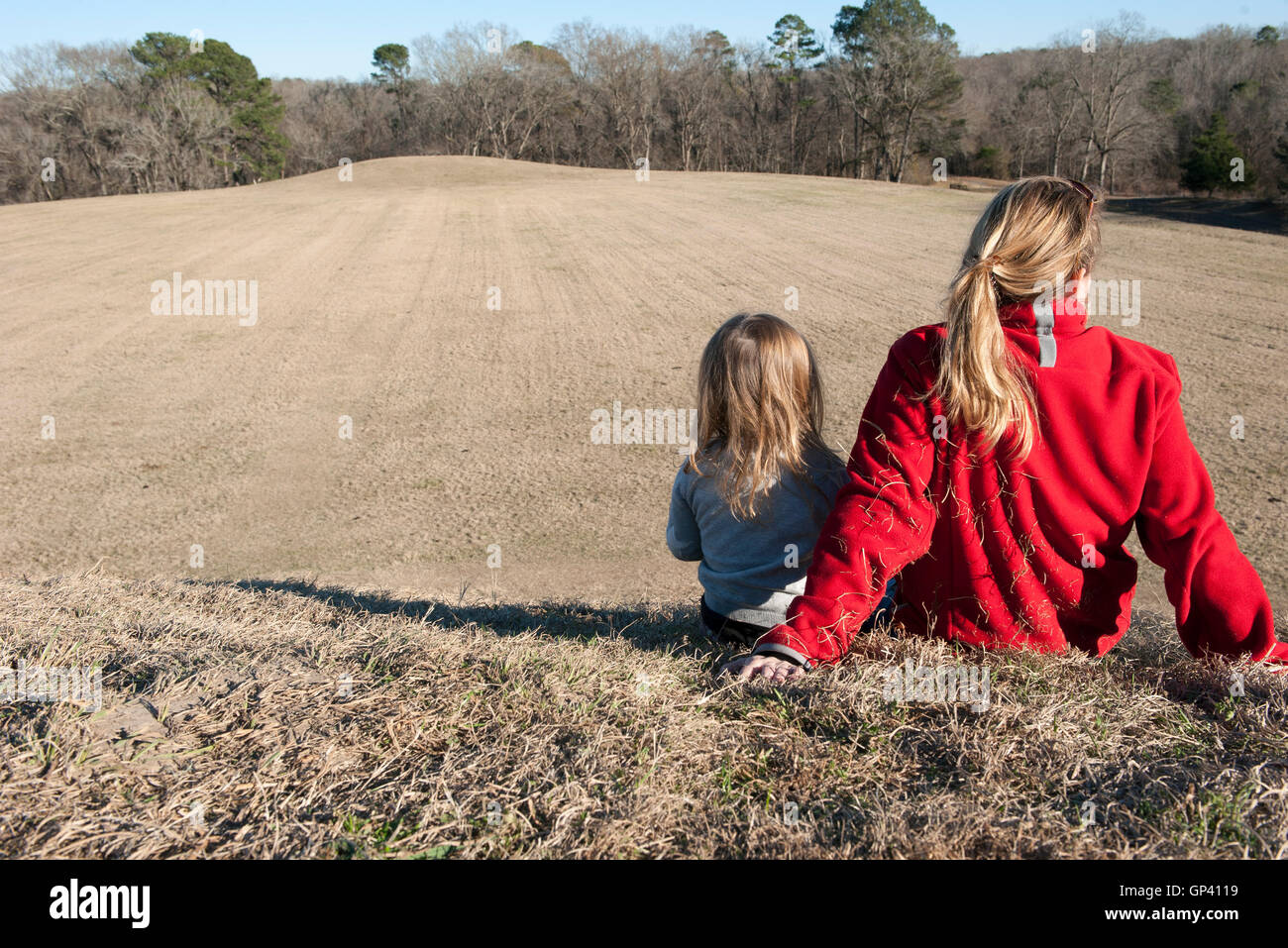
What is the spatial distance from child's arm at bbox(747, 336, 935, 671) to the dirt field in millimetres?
4692

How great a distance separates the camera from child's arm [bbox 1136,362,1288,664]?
2186 millimetres

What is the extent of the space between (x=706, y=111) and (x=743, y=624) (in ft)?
211

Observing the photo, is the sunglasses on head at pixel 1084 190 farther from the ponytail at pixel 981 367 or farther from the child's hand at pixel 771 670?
the child's hand at pixel 771 670

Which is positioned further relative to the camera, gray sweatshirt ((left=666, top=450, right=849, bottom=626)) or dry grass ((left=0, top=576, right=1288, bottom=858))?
gray sweatshirt ((left=666, top=450, right=849, bottom=626))

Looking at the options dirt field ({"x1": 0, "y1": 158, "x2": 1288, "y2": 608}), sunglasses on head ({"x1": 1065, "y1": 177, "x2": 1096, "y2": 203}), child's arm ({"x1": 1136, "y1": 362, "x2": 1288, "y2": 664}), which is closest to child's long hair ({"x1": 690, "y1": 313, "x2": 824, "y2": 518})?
sunglasses on head ({"x1": 1065, "y1": 177, "x2": 1096, "y2": 203})

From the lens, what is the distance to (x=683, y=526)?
3.27 meters

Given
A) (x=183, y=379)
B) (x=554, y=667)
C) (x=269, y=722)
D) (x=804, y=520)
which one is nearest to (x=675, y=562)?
(x=804, y=520)

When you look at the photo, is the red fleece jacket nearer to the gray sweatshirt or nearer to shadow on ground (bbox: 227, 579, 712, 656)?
the gray sweatshirt

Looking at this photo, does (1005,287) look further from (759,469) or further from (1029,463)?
(759,469)

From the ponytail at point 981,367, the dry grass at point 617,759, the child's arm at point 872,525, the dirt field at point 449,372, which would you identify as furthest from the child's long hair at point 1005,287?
the dirt field at point 449,372

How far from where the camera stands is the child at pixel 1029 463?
2215mm

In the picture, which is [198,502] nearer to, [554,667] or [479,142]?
[554,667]

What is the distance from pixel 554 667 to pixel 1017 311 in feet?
5.26
